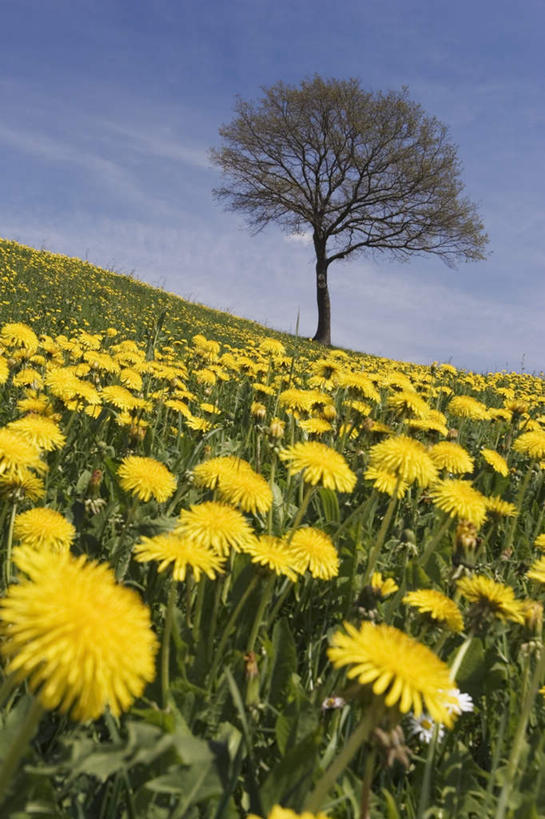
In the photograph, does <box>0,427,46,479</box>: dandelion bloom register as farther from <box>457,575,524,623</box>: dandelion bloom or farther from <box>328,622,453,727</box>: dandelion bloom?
<box>457,575,524,623</box>: dandelion bloom

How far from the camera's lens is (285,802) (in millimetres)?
1007

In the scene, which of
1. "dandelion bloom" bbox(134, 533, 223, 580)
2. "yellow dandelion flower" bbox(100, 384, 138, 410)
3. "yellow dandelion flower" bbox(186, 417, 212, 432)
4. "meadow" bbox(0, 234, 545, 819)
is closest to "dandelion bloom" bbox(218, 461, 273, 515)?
"meadow" bbox(0, 234, 545, 819)

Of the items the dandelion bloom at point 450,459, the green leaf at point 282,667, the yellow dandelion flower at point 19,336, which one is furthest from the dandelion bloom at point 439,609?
the yellow dandelion flower at point 19,336

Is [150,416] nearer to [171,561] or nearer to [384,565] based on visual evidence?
[384,565]

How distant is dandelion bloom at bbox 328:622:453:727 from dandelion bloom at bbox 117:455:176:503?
95 cm

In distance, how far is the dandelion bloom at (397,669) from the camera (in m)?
0.79

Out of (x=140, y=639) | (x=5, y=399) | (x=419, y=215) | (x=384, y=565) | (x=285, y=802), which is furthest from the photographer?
(x=419, y=215)

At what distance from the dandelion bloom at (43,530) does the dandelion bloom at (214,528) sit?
41 cm

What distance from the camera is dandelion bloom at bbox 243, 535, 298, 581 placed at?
1293mm

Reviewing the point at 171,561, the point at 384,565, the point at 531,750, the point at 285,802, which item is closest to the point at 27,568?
the point at 171,561

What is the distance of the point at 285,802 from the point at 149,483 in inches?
37.3

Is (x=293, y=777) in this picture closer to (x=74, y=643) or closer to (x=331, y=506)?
(x=74, y=643)

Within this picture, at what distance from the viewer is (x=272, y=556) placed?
131cm

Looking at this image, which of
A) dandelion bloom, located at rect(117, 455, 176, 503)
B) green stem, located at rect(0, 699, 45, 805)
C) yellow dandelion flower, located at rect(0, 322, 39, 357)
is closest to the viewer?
green stem, located at rect(0, 699, 45, 805)
